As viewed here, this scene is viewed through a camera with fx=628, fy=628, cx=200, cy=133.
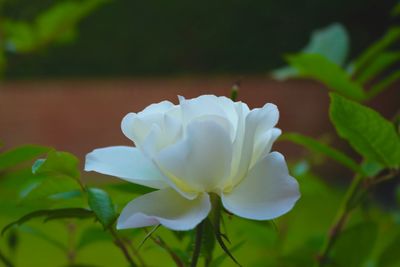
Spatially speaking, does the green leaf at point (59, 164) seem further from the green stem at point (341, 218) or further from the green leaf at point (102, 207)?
the green stem at point (341, 218)

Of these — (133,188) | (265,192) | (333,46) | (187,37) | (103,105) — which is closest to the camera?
(265,192)

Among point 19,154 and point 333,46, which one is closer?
point 19,154

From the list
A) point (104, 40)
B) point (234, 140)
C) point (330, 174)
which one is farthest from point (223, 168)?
point (104, 40)

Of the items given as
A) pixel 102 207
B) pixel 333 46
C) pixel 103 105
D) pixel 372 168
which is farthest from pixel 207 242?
pixel 103 105

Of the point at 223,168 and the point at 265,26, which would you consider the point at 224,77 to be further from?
the point at 223,168

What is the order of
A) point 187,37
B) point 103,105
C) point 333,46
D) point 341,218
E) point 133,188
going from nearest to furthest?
1. point 133,188
2. point 341,218
3. point 333,46
4. point 103,105
5. point 187,37

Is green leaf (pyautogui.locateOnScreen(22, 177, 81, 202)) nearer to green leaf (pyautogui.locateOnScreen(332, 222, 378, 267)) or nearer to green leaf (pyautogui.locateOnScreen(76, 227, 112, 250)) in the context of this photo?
green leaf (pyautogui.locateOnScreen(76, 227, 112, 250))

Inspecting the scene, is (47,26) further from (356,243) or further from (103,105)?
(103,105)

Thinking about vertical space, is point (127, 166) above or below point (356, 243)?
above
